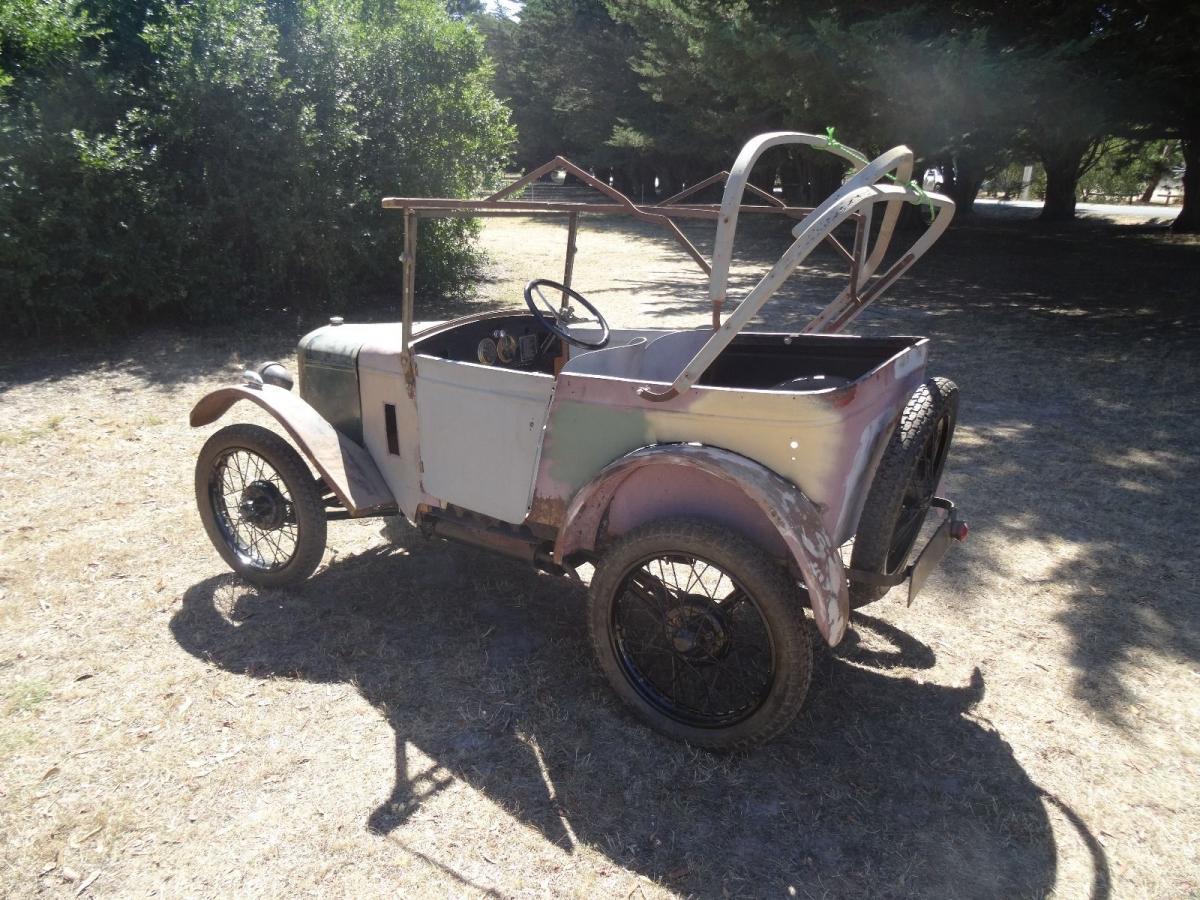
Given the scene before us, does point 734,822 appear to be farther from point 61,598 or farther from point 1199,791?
point 61,598

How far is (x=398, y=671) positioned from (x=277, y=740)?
0.51 meters

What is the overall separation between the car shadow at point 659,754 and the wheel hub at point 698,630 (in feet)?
1.11

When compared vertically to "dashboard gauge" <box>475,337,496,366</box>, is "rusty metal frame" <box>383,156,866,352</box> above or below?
above

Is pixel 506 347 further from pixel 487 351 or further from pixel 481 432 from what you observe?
pixel 481 432

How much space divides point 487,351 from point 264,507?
1.22 metres

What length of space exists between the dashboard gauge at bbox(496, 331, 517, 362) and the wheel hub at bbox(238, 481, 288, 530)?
3.84 ft

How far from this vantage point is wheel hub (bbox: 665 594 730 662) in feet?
8.71

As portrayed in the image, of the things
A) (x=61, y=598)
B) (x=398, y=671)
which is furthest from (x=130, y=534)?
(x=398, y=671)

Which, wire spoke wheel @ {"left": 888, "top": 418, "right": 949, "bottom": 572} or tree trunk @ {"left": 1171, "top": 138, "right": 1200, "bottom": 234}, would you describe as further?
tree trunk @ {"left": 1171, "top": 138, "right": 1200, "bottom": 234}

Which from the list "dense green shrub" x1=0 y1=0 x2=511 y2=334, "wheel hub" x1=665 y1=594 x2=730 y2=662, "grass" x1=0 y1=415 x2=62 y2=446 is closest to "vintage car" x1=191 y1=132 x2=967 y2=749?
"wheel hub" x1=665 y1=594 x2=730 y2=662

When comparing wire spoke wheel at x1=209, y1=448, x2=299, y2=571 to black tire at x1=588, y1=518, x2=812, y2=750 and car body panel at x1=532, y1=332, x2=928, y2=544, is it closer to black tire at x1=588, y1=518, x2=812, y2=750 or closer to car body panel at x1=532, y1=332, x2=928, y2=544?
car body panel at x1=532, y1=332, x2=928, y2=544

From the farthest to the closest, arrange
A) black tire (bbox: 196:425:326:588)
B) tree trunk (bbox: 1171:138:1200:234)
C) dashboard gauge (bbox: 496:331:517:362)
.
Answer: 1. tree trunk (bbox: 1171:138:1200:234)
2. dashboard gauge (bbox: 496:331:517:362)
3. black tire (bbox: 196:425:326:588)

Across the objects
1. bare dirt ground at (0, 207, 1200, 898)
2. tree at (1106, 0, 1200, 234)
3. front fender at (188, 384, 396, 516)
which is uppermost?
tree at (1106, 0, 1200, 234)

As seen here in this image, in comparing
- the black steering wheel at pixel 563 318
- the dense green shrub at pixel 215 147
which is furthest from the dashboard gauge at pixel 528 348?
the dense green shrub at pixel 215 147
